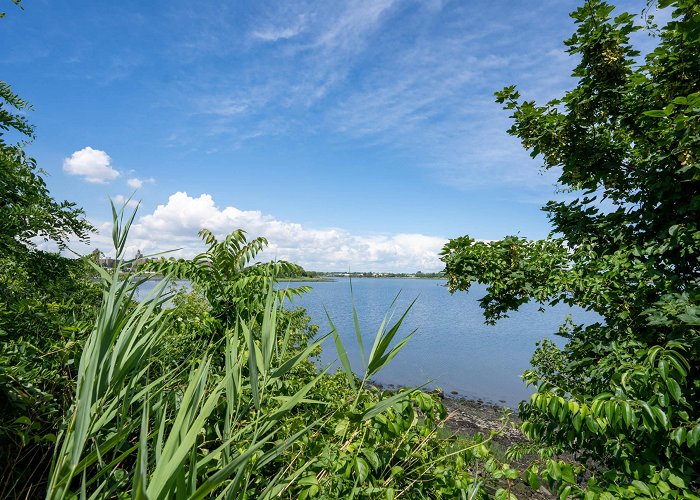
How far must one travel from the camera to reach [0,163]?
4.02m

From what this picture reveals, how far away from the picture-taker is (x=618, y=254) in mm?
3896

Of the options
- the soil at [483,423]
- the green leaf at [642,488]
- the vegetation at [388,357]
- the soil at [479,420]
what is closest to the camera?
the vegetation at [388,357]

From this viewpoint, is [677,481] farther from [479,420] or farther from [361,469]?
[479,420]

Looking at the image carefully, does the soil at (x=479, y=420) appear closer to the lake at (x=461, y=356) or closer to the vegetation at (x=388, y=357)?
the lake at (x=461, y=356)

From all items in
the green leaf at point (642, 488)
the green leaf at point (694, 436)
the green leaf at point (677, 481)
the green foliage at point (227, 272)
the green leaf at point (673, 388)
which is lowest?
the green leaf at point (677, 481)

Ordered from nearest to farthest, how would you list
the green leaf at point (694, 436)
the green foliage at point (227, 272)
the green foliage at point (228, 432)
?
the green foliage at point (228, 432) < the green leaf at point (694, 436) < the green foliage at point (227, 272)

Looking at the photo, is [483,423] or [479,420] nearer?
[483,423]

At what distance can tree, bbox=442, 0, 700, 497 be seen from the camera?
268 cm

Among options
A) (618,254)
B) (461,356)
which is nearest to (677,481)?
(618,254)

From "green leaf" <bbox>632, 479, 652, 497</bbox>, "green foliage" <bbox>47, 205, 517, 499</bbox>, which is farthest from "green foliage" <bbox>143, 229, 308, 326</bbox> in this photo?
"green leaf" <bbox>632, 479, 652, 497</bbox>

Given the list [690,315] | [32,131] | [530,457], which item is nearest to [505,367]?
[530,457]

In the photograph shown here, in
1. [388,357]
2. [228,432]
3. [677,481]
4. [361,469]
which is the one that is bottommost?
[677,481]

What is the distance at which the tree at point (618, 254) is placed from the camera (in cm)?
268

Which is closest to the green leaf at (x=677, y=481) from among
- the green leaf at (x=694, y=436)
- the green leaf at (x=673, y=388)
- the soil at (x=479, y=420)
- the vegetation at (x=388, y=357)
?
the vegetation at (x=388, y=357)
